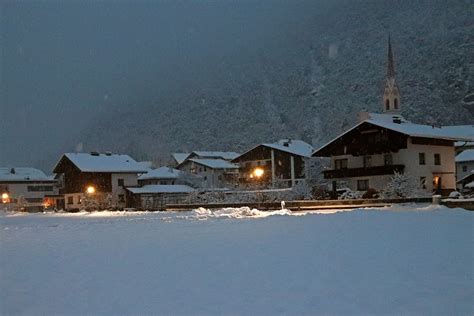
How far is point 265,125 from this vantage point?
144250 mm

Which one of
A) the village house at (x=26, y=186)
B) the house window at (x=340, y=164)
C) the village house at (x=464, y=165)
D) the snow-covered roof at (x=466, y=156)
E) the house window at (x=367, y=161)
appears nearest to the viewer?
the house window at (x=367, y=161)

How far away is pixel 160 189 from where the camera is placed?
69.7 metres

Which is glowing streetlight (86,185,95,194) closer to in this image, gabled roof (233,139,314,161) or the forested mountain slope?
gabled roof (233,139,314,161)

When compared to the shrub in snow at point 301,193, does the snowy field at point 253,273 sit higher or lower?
lower

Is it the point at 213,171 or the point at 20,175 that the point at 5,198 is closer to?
the point at 20,175

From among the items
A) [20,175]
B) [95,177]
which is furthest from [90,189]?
[20,175]

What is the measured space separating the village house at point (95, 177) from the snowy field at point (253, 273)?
171 feet

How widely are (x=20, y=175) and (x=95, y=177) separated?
25459mm

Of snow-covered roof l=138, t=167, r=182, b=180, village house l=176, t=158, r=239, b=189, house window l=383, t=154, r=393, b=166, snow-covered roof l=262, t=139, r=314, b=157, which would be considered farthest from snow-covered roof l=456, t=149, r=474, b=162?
snow-covered roof l=138, t=167, r=182, b=180

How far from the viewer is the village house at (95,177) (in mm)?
67125

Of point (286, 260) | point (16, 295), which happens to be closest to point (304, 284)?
point (286, 260)

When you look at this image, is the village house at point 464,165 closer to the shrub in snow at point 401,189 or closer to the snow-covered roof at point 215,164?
the snow-covered roof at point 215,164

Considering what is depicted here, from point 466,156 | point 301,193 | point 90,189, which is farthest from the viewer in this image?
point 466,156

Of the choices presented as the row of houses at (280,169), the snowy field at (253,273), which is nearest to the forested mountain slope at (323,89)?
the row of houses at (280,169)
